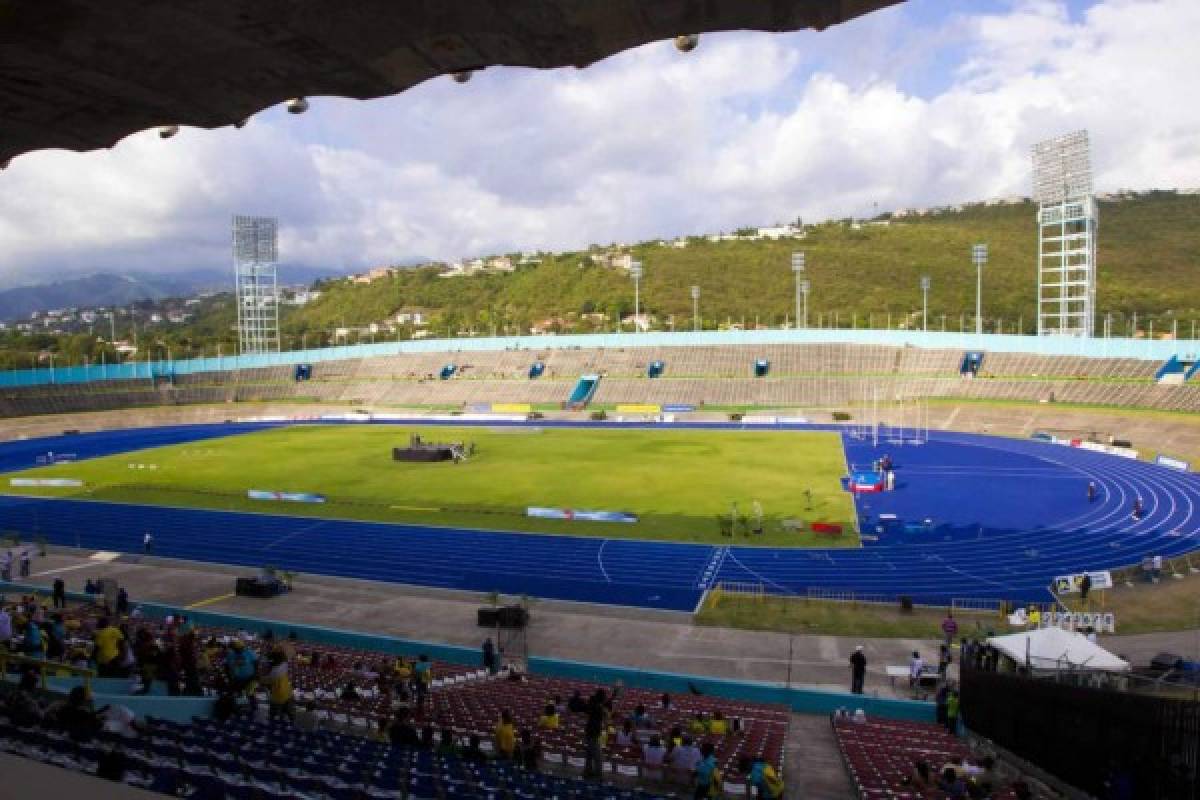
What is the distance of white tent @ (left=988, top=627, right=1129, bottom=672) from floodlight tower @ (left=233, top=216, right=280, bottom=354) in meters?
95.2

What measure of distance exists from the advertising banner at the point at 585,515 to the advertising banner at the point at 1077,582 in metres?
15.5

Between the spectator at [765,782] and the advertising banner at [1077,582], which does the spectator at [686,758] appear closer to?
the spectator at [765,782]

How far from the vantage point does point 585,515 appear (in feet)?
113

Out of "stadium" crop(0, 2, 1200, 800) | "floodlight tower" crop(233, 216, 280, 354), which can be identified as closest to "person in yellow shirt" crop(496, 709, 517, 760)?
"stadium" crop(0, 2, 1200, 800)

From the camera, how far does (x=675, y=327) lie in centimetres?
12256

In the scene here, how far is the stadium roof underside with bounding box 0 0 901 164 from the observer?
15.5 feet

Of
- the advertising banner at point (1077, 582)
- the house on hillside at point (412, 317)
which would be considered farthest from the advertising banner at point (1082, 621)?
the house on hillside at point (412, 317)

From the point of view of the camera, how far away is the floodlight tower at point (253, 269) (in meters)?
98.2

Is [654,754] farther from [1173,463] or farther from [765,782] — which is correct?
[1173,463]

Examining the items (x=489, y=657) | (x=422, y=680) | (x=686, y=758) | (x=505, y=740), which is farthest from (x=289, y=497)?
(x=686, y=758)

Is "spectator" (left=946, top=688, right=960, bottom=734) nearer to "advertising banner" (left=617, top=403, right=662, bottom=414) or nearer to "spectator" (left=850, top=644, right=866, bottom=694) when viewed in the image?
"spectator" (left=850, top=644, right=866, bottom=694)

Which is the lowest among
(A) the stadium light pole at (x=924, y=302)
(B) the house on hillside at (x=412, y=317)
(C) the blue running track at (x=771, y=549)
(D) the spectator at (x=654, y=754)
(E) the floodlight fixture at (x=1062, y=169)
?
(C) the blue running track at (x=771, y=549)

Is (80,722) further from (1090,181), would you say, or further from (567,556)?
(1090,181)

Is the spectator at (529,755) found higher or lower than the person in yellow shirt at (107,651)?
lower
